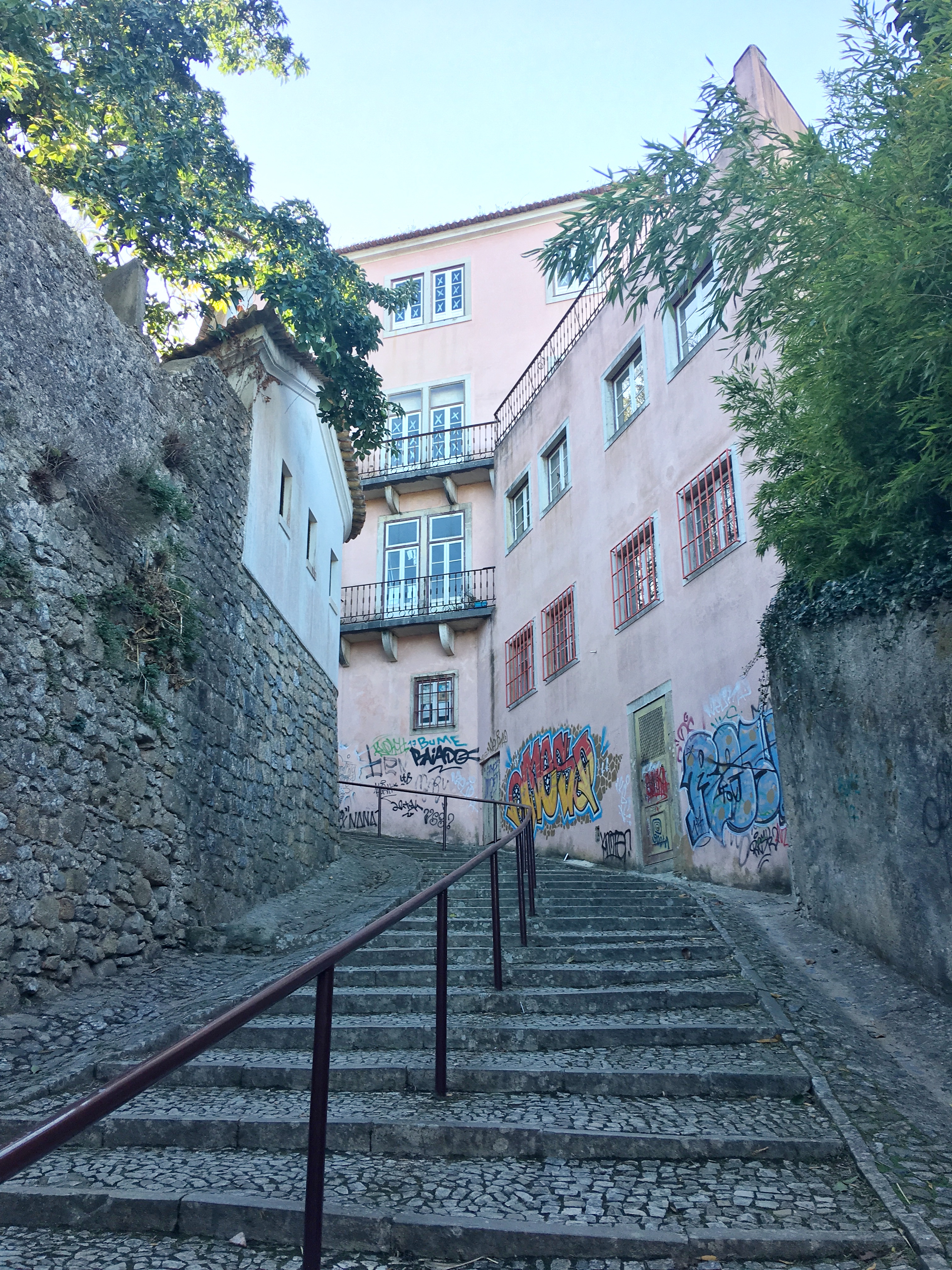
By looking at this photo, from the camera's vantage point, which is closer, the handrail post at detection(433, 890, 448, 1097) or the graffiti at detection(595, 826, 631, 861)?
the handrail post at detection(433, 890, 448, 1097)

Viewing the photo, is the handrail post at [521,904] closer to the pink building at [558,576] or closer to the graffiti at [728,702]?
the pink building at [558,576]

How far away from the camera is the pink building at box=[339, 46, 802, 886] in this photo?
9.95 meters

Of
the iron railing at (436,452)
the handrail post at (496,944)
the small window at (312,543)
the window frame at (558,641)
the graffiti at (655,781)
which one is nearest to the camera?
the handrail post at (496,944)

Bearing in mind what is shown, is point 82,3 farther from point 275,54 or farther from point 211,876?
point 211,876

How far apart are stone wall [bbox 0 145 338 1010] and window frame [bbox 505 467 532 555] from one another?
29.2ft

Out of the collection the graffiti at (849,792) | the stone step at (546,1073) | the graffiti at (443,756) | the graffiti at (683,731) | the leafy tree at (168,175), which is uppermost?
the leafy tree at (168,175)

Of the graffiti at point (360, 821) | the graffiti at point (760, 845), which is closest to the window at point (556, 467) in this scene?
the graffiti at point (360, 821)

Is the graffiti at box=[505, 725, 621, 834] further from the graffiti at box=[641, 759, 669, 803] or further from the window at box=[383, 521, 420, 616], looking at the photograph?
the window at box=[383, 521, 420, 616]

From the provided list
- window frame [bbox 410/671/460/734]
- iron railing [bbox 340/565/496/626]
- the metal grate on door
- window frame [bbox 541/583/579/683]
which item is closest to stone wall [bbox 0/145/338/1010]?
the metal grate on door

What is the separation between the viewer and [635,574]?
12.2 m

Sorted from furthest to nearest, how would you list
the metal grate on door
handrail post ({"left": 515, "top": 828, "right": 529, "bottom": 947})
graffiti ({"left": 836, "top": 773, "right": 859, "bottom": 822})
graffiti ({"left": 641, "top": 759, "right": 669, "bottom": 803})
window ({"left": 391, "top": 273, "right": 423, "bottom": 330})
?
window ({"left": 391, "top": 273, "right": 423, "bottom": 330}) < the metal grate on door < graffiti ({"left": 641, "top": 759, "right": 669, "bottom": 803}) < handrail post ({"left": 515, "top": 828, "right": 529, "bottom": 947}) < graffiti ({"left": 836, "top": 773, "right": 859, "bottom": 822})

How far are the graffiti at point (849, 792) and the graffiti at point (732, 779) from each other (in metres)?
2.76

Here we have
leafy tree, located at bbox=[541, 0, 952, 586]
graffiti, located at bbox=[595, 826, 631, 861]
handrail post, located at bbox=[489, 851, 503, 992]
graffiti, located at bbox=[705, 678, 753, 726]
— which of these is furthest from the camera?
graffiti, located at bbox=[595, 826, 631, 861]

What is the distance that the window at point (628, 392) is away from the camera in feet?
41.5
